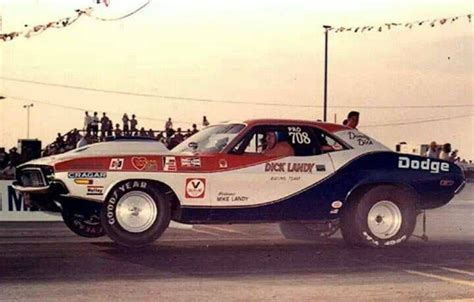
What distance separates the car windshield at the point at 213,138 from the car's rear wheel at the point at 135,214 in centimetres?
93

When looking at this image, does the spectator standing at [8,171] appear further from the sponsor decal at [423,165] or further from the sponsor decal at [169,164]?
the sponsor decal at [423,165]

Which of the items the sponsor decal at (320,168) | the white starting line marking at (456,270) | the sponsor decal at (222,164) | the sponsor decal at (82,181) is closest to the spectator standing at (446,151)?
the sponsor decal at (320,168)

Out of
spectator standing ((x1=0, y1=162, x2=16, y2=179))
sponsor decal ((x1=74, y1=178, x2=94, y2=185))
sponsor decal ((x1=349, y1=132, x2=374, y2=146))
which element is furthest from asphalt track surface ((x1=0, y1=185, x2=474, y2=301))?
spectator standing ((x1=0, y1=162, x2=16, y2=179))

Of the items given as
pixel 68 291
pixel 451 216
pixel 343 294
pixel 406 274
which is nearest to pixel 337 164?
pixel 406 274

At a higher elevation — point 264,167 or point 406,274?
point 264,167

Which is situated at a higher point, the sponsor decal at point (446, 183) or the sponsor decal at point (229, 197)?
the sponsor decal at point (446, 183)

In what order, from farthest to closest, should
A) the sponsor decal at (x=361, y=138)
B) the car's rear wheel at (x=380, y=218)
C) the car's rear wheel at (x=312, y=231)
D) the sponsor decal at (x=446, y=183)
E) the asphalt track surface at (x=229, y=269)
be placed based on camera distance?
the car's rear wheel at (x=312, y=231), the sponsor decal at (x=446, y=183), the sponsor decal at (x=361, y=138), the car's rear wheel at (x=380, y=218), the asphalt track surface at (x=229, y=269)

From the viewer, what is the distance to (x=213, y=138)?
11.4 meters

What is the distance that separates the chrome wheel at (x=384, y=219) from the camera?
1137 centimetres

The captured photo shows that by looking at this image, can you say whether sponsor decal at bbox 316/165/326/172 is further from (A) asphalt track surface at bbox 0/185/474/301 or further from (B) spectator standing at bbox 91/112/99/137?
(B) spectator standing at bbox 91/112/99/137

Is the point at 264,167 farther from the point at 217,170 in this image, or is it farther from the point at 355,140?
the point at 355,140

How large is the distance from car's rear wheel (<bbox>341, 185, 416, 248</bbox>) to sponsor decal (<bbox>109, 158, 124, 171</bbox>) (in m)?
2.79

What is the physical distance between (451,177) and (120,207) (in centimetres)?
428

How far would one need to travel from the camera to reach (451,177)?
11.9 metres
